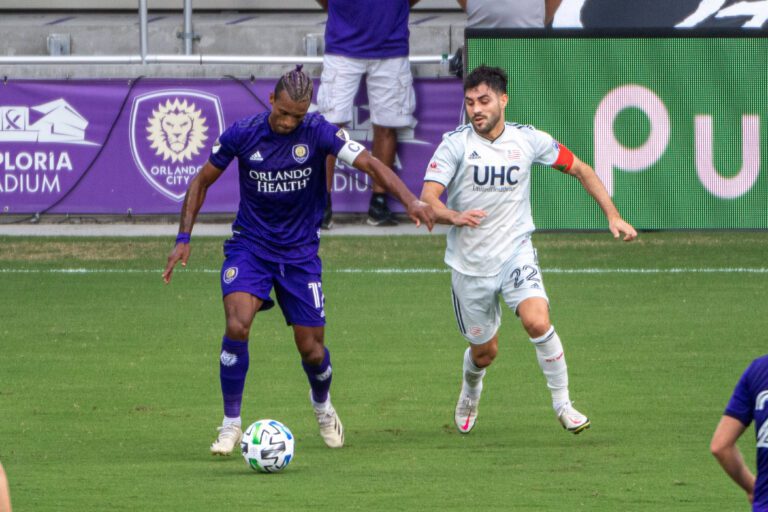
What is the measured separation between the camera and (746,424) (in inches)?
210

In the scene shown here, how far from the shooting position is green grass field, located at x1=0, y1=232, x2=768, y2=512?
8.04 metres

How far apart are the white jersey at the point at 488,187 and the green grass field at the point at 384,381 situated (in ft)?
3.50

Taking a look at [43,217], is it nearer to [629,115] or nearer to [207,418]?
[629,115]

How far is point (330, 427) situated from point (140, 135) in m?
9.11

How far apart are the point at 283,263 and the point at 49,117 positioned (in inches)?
362

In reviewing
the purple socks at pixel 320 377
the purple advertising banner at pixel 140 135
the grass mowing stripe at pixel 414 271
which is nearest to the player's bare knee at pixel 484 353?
the purple socks at pixel 320 377

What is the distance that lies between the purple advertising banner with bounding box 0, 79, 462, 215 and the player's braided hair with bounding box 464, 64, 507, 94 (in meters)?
8.12

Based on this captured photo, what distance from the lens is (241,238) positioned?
9336 mm

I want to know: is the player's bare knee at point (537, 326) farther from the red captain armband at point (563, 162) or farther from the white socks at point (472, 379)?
the red captain armband at point (563, 162)

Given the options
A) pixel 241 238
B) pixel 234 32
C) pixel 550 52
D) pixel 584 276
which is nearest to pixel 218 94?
pixel 550 52

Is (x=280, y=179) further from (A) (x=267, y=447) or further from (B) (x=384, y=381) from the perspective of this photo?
(B) (x=384, y=381)

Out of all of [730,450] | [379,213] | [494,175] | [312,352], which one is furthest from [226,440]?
[379,213]

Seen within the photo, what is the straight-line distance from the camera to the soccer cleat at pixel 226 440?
29.2ft

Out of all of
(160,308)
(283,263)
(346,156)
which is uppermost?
(346,156)
